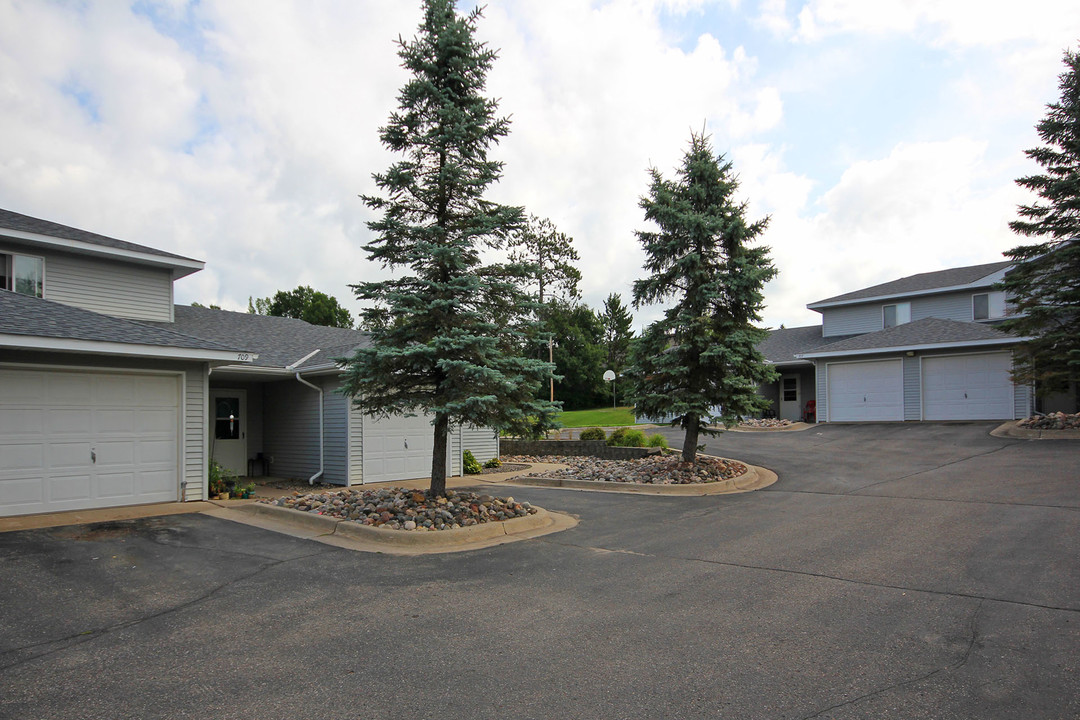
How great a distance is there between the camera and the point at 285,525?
30.7 feet

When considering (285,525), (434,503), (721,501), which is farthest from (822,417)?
(285,525)

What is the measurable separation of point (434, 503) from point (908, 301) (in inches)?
1034

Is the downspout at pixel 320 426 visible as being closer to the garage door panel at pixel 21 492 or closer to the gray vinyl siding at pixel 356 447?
the gray vinyl siding at pixel 356 447

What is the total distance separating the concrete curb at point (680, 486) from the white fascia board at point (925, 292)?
16.6 meters

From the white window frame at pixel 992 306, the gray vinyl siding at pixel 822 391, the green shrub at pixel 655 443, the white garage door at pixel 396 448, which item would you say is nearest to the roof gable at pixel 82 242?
the white garage door at pixel 396 448

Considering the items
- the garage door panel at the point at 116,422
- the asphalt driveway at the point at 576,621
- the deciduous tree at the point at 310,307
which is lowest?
the asphalt driveway at the point at 576,621

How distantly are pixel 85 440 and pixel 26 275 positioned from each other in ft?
19.1

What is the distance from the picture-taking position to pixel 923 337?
22.4m

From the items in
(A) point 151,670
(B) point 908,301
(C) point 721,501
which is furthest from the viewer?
(B) point 908,301

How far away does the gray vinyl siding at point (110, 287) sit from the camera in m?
13.9

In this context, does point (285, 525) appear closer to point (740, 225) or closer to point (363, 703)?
point (363, 703)

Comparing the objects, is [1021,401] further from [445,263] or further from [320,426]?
[320,426]

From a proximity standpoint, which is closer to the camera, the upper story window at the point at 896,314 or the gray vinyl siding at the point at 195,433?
the gray vinyl siding at the point at 195,433

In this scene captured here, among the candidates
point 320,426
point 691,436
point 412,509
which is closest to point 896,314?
point 691,436
